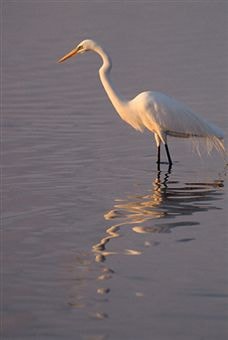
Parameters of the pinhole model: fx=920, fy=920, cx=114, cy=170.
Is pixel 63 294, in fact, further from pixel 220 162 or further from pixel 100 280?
pixel 220 162

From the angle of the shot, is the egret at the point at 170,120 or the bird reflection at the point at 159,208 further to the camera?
the egret at the point at 170,120

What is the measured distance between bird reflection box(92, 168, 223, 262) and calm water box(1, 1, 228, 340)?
1 centimetres

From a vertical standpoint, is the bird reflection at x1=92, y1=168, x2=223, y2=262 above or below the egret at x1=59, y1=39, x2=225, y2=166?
below

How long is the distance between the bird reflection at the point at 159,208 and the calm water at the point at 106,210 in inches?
0.5

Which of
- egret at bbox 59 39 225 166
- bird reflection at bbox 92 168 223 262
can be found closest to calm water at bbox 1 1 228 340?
bird reflection at bbox 92 168 223 262

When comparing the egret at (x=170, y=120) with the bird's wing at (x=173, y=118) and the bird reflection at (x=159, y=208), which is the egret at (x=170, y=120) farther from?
the bird reflection at (x=159, y=208)

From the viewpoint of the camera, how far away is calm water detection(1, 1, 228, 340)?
5.62 meters

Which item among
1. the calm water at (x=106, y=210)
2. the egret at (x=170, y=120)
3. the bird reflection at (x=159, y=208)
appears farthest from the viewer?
the egret at (x=170, y=120)

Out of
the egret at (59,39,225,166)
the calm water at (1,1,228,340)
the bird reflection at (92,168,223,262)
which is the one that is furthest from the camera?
the egret at (59,39,225,166)

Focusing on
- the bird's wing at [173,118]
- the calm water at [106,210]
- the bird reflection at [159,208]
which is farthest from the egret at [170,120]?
the bird reflection at [159,208]

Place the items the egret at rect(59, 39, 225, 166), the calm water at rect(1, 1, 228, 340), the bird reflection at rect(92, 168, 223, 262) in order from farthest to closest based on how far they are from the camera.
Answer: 1. the egret at rect(59, 39, 225, 166)
2. the bird reflection at rect(92, 168, 223, 262)
3. the calm water at rect(1, 1, 228, 340)

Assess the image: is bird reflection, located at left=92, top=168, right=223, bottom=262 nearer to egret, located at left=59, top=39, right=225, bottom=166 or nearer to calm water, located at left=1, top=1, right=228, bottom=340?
calm water, located at left=1, top=1, right=228, bottom=340

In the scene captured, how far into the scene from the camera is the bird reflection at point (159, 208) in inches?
295

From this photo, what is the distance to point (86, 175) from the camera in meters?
9.84
